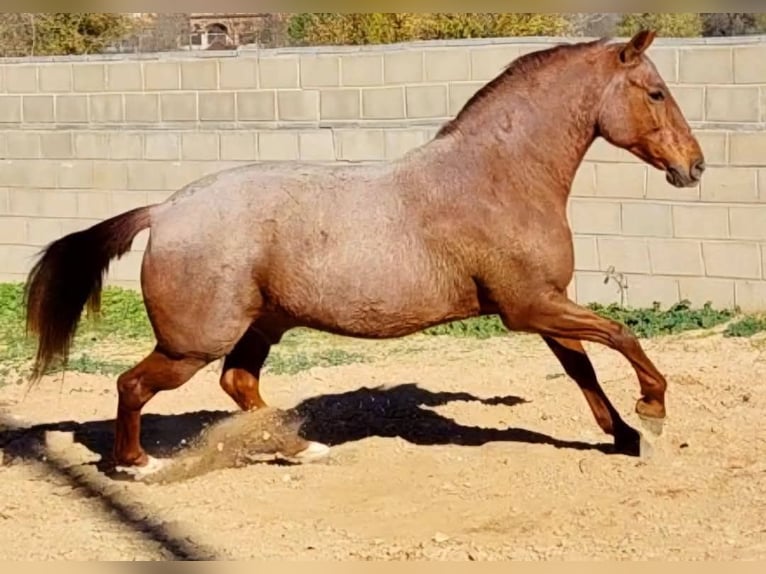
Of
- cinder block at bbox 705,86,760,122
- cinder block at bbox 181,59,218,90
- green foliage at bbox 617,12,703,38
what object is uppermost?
green foliage at bbox 617,12,703,38

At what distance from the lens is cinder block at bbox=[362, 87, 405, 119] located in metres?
10.9

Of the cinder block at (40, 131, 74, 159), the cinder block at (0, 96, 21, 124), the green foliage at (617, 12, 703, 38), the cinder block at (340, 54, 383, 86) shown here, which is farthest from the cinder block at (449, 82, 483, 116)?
the cinder block at (0, 96, 21, 124)

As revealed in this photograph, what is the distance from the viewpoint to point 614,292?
1038cm

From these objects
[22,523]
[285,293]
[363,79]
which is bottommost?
[22,523]

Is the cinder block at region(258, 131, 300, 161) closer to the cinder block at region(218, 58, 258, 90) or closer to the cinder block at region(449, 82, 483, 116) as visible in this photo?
the cinder block at region(218, 58, 258, 90)

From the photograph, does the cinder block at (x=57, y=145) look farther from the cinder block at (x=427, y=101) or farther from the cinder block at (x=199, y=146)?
the cinder block at (x=427, y=101)

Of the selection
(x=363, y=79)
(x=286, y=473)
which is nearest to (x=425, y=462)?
(x=286, y=473)

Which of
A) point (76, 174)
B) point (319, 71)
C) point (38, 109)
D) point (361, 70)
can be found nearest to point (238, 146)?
point (319, 71)

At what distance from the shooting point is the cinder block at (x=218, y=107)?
38.3ft

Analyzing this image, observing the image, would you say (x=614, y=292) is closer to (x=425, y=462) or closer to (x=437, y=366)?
(x=437, y=366)

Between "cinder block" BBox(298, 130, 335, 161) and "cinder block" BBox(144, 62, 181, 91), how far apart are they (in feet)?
4.42

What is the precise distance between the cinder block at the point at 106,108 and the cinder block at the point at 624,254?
4.60 m

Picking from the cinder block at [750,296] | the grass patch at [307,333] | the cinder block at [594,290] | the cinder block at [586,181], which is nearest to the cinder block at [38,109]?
the grass patch at [307,333]

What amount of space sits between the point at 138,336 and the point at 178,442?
3.51 meters
